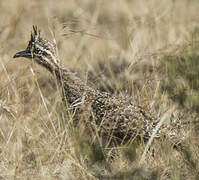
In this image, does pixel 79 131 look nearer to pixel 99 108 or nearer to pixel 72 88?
pixel 99 108

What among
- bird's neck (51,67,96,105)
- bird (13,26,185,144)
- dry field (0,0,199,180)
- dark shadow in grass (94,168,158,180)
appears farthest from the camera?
bird's neck (51,67,96,105)

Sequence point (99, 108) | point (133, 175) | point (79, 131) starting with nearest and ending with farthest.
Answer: point (133, 175) → point (79, 131) → point (99, 108)

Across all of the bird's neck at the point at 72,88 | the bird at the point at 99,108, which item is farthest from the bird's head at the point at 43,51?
the bird's neck at the point at 72,88

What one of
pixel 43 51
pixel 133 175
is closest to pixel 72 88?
pixel 43 51

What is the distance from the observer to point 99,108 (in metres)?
5.10

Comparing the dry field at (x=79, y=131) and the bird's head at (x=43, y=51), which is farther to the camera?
the bird's head at (x=43, y=51)

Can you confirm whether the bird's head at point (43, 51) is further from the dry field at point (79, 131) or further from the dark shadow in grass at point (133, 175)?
the dark shadow in grass at point (133, 175)

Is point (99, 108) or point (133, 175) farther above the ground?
point (99, 108)

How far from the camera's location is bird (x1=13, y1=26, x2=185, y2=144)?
493 cm

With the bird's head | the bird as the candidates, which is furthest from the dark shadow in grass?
the bird's head

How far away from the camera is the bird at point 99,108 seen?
4926 millimetres

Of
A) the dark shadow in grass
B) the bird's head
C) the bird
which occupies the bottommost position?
the dark shadow in grass

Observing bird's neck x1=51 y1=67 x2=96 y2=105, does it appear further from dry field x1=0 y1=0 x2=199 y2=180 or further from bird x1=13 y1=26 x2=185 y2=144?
dry field x1=0 y1=0 x2=199 y2=180

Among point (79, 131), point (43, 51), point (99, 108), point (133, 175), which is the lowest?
point (133, 175)
